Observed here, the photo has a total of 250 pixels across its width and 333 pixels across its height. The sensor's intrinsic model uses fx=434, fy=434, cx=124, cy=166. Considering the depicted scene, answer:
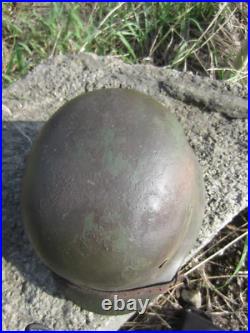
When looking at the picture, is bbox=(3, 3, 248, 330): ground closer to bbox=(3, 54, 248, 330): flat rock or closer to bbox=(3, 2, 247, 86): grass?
bbox=(3, 2, 247, 86): grass

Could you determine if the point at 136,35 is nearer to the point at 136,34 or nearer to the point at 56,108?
the point at 136,34

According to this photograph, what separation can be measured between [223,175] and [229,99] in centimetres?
35

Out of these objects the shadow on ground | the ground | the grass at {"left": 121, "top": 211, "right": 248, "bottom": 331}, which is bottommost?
the grass at {"left": 121, "top": 211, "right": 248, "bottom": 331}

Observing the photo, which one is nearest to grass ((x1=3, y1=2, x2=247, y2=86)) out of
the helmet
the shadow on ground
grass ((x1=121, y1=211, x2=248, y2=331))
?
the shadow on ground

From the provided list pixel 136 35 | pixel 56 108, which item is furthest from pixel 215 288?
pixel 136 35

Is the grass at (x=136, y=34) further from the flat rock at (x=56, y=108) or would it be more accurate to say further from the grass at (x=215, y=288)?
the grass at (x=215, y=288)

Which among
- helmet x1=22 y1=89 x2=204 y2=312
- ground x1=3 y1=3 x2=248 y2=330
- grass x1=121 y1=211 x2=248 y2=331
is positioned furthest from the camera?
ground x1=3 y1=3 x2=248 y2=330

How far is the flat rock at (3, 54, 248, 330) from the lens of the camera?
1.62 meters

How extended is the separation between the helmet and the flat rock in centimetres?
31

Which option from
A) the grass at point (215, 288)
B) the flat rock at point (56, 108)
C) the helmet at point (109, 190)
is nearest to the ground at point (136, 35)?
the flat rock at point (56, 108)

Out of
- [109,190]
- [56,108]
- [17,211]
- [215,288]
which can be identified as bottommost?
[215,288]

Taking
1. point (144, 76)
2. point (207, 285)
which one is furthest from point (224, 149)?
point (207, 285)

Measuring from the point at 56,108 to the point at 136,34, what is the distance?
0.99 m

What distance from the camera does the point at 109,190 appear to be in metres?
1.21
